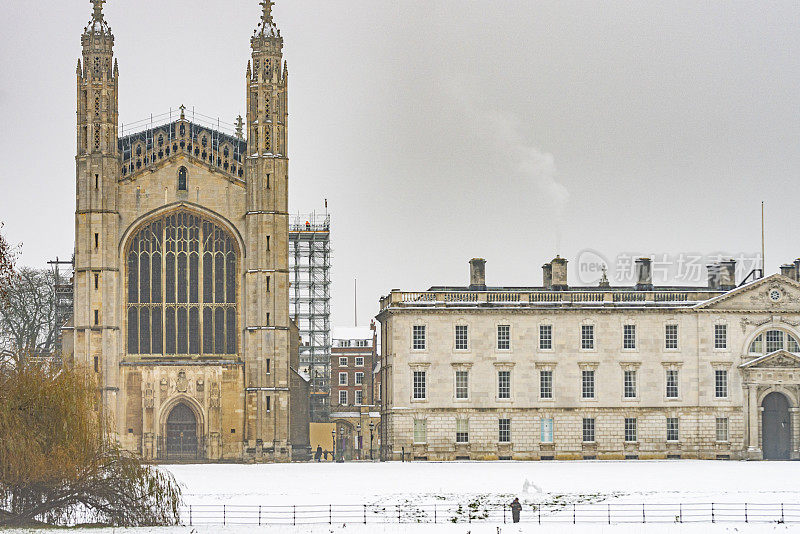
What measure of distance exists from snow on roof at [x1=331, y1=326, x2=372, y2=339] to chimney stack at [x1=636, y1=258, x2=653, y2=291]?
158ft

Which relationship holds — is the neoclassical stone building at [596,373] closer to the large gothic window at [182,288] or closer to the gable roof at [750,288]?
the gable roof at [750,288]

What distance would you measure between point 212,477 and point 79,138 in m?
24.1

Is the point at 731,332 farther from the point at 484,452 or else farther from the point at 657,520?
the point at 657,520

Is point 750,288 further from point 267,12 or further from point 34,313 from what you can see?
point 34,313

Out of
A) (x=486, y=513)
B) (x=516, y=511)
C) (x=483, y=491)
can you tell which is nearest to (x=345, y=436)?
(x=483, y=491)

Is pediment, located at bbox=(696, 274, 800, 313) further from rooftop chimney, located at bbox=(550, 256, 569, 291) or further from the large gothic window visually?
the large gothic window

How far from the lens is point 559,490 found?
2235 inches

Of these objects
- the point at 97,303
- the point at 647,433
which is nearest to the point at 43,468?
the point at 97,303

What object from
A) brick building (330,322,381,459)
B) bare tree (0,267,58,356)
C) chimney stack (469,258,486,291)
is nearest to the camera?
chimney stack (469,258,486,291)

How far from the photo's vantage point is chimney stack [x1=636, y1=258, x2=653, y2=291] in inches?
3324

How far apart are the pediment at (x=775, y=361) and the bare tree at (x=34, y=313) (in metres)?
39.6

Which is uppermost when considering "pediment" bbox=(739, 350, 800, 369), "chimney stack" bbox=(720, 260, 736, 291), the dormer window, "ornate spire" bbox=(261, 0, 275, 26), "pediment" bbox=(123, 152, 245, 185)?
"ornate spire" bbox=(261, 0, 275, 26)

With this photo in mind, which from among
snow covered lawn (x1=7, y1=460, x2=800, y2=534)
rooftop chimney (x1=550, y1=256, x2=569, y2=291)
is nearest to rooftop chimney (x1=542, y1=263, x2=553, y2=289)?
rooftop chimney (x1=550, y1=256, x2=569, y2=291)

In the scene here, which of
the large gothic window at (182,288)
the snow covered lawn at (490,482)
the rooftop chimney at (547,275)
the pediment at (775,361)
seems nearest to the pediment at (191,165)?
the large gothic window at (182,288)
